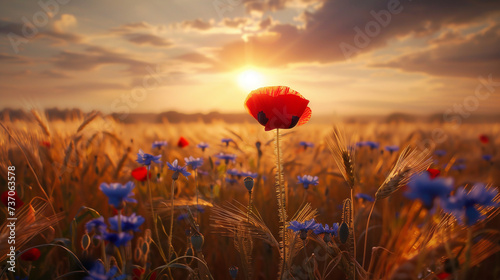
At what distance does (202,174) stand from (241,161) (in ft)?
1.64

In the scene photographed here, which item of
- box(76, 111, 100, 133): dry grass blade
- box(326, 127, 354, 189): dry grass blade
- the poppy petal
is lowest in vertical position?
box(326, 127, 354, 189): dry grass blade

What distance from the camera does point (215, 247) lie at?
1.84 meters

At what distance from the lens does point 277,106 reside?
1261 mm

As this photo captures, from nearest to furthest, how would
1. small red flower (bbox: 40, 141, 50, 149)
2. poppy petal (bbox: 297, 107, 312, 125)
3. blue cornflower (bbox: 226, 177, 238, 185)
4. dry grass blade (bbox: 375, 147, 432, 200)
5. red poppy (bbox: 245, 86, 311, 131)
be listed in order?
1. dry grass blade (bbox: 375, 147, 432, 200)
2. red poppy (bbox: 245, 86, 311, 131)
3. poppy petal (bbox: 297, 107, 312, 125)
4. small red flower (bbox: 40, 141, 50, 149)
5. blue cornflower (bbox: 226, 177, 238, 185)

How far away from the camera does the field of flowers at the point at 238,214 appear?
2.93 feet

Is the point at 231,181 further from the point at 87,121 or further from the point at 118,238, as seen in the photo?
the point at 118,238

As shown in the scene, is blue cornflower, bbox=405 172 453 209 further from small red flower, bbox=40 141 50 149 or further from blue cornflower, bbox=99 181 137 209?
small red flower, bbox=40 141 50 149

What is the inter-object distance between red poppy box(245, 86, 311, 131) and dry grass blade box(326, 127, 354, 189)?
0.54ft

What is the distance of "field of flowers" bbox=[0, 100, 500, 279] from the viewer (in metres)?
0.89

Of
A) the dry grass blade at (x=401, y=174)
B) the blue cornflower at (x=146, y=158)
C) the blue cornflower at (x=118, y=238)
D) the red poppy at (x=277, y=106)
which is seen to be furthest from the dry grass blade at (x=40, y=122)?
the dry grass blade at (x=401, y=174)

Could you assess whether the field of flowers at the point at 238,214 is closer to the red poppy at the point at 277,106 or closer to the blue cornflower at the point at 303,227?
the blue cornflower at the point at 303,227

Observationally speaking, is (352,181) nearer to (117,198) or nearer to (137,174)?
(117,198)

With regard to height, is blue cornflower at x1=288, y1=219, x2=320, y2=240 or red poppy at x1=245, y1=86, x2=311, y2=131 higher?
red poppy at x1=245, y1=86, x2=311, y2=131

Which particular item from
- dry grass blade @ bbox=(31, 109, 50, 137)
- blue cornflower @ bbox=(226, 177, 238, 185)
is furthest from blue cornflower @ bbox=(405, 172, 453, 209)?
dry grass blade @ bbox=(31, 109, 50, 137)
